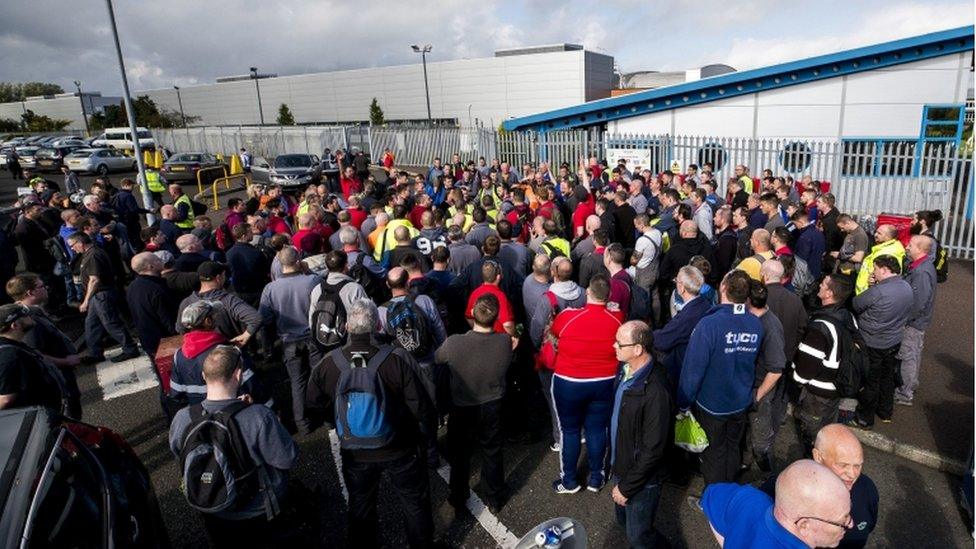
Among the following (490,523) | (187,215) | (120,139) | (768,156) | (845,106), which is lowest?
(490,523)

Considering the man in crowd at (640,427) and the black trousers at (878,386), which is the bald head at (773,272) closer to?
the black trousers at (878,386)

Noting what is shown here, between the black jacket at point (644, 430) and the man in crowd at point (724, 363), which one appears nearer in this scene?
the black jacket at point (644, 430)

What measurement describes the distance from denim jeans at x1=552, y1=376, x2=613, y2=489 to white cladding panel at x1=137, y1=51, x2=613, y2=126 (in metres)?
48.3

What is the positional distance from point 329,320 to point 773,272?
3901 millimetres

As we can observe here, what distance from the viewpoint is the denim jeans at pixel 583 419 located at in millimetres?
4148

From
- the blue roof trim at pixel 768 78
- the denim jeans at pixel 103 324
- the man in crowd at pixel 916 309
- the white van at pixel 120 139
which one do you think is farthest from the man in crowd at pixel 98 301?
the white van at pixel 120 139

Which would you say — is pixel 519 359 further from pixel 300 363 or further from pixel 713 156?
pixel 713 156

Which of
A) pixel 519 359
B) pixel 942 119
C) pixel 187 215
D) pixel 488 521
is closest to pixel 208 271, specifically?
pixel 519 359

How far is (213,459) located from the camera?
302 cm

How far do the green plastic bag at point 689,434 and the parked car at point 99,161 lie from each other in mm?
32592

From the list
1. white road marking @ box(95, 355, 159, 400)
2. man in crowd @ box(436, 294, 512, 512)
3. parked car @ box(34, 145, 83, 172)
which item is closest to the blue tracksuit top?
man in crowd @ box(436, 294, 512, 512)

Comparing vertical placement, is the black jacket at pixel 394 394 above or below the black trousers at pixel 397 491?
above

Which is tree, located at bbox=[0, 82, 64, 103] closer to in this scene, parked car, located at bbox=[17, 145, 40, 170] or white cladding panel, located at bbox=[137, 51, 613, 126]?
white cladding panel, located at bbox=[137, 51, 613, 126]

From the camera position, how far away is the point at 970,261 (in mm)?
10875
